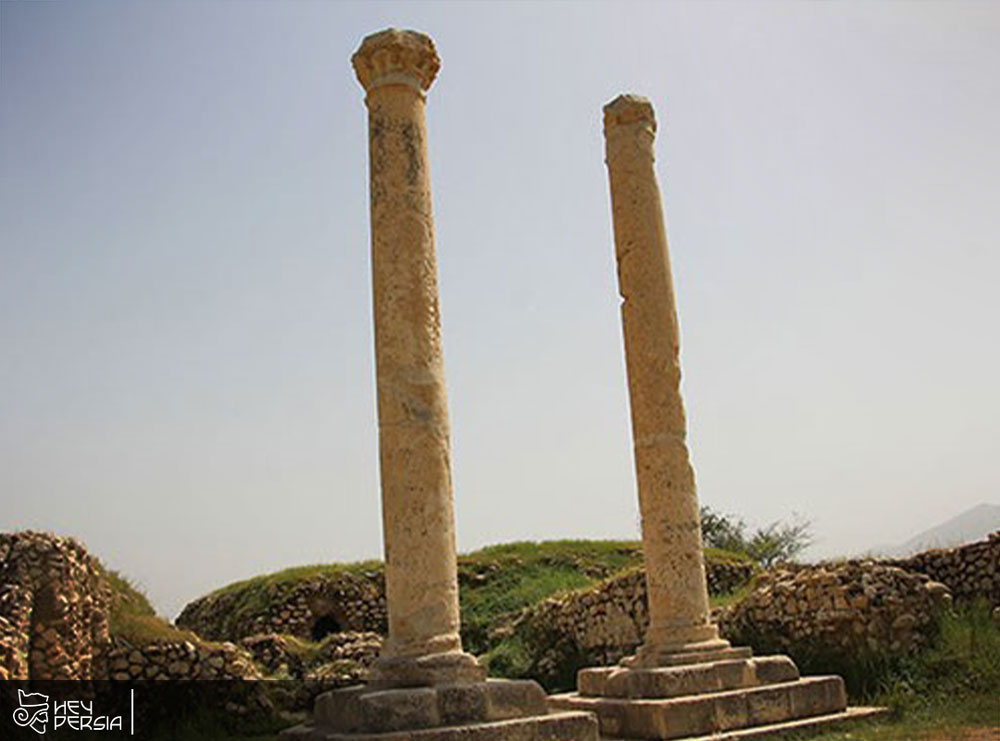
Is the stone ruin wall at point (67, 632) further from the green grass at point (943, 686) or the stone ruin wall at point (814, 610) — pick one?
the green grass at point (943, 686)

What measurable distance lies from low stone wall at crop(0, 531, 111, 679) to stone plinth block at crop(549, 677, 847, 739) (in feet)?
18.5

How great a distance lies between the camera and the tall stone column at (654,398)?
35.1 ft

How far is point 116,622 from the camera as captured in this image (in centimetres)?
1289

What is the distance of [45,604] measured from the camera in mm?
10523

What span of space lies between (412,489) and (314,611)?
1666 centimetres

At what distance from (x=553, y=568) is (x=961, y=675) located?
46.6 ft

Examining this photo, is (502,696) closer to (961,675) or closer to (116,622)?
(961,675)

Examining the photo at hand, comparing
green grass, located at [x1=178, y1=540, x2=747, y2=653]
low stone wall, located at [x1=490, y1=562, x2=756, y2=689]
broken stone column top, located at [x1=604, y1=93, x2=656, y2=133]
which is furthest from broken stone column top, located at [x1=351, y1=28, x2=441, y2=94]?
green grass, located at [x1=178, y1=540, x2=747, y2=653]

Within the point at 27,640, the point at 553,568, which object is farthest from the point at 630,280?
the point at 553,568

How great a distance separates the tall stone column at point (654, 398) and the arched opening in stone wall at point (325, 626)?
1491cm

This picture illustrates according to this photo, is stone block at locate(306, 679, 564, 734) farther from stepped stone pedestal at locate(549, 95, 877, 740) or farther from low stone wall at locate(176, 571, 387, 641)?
low stone wall at locate(176, 571, 387, 641)

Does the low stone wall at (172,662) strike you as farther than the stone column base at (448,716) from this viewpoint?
Yes

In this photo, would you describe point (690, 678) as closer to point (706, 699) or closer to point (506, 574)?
point (706, 699)

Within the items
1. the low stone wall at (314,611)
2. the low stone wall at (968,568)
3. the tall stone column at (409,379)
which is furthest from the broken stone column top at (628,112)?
the low stone wall at (314,611)
